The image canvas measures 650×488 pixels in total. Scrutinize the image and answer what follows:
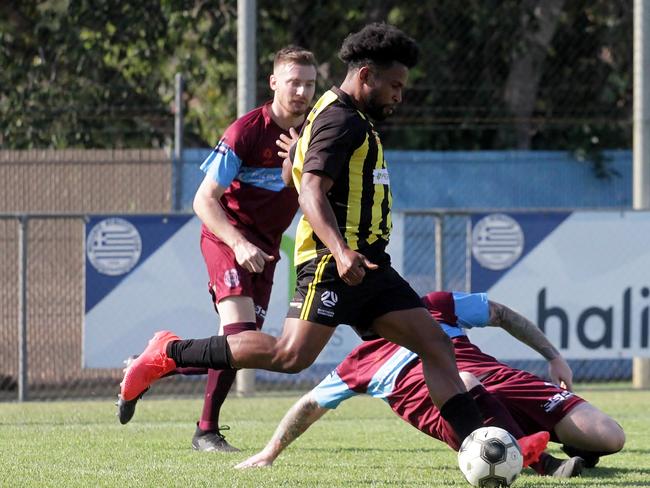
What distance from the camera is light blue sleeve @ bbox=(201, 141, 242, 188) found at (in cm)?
733

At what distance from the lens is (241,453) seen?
23.5 ft

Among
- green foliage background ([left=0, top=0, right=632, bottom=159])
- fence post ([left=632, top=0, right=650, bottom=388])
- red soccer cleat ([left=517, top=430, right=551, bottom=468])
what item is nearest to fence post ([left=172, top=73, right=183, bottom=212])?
green foliage background ([left=0, top=0, right=632, bottom=159])

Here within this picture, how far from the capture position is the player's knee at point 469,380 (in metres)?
6.23

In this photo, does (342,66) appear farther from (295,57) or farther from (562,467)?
(562,467)

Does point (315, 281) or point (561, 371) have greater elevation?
point (315, 281)

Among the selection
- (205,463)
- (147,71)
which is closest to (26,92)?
(147,71)

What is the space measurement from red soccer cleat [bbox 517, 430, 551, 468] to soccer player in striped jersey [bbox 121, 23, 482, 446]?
31 cm

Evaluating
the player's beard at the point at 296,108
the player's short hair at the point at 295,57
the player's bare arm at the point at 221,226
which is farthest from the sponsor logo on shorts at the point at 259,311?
the player's short hair at the point at 295,57

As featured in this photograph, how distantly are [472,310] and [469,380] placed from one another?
1.35 feet

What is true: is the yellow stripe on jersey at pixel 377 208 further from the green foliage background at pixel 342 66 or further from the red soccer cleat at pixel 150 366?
the green foliage background at pixel 342 66

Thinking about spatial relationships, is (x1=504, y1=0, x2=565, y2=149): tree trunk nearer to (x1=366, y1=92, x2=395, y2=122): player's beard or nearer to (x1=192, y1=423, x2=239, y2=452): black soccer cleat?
(x1=192, y1=423, x2=239, y2=452): black soccer cleat

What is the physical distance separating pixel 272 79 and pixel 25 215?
403 centimetres

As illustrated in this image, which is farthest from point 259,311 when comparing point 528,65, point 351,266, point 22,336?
point 528,65

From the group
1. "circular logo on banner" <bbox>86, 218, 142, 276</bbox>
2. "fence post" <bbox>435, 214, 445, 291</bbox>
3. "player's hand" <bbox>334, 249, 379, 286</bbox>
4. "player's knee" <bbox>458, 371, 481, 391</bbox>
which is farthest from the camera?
"fence post" <bbox>435, 214, 445, 291</bbox>
